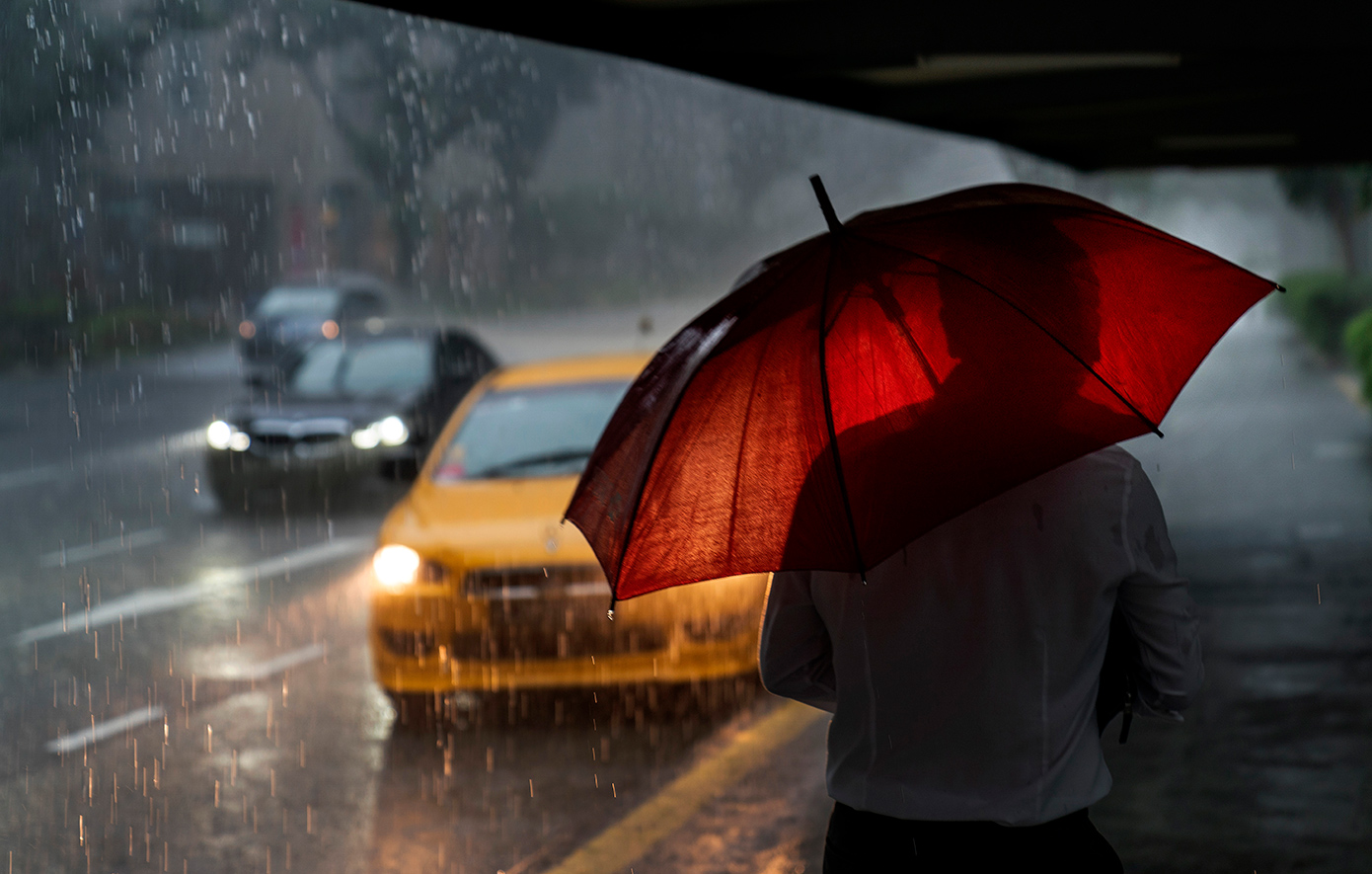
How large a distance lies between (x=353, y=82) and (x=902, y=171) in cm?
3720

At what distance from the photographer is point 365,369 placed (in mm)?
13336

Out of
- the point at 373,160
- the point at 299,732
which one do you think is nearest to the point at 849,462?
the point at 299,732

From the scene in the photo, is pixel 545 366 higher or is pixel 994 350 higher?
pixel 545 366

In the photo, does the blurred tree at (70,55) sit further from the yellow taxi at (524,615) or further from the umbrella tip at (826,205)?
the umbrella tip at (826,205)

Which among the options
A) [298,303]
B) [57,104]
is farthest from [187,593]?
[57,104]

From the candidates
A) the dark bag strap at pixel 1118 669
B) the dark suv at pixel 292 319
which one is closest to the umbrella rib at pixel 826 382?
the dark bag strap at pixel 1118 669

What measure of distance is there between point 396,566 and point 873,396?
13.7ft

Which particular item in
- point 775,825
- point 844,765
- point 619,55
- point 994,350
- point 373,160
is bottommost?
point 775,825

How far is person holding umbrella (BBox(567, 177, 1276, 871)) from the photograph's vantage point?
2.10 metres

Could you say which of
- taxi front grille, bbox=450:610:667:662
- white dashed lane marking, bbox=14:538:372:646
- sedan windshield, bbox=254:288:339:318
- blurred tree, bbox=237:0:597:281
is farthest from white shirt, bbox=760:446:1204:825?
blurred tree, bbox=237:0:597:281

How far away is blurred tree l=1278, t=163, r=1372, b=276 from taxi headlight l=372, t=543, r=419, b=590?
26902 millimetres

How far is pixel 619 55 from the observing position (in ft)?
16.6

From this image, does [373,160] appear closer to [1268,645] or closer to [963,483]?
[1268,645]

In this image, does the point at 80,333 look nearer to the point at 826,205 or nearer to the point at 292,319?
the point at 292,319
